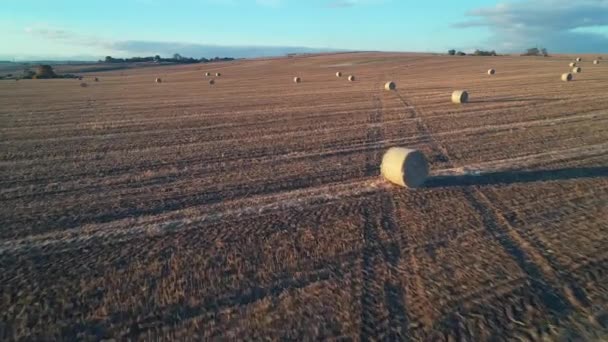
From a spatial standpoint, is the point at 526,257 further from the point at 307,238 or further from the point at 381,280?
the point at 307,238

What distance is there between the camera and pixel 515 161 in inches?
398

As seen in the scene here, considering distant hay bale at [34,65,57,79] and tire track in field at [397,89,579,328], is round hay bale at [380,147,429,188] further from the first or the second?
distant hay bale at [34,65,57,79]

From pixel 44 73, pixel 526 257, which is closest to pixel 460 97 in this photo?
pixel 526 257

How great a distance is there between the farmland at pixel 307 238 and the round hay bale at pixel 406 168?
26cm

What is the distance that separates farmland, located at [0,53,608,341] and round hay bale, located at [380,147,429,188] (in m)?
0.26

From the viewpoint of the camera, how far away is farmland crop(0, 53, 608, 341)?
15.1 feet

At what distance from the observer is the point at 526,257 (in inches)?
225

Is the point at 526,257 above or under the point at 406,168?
under

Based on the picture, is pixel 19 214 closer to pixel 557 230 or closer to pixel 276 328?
pixel 276 328

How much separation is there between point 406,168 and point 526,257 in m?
3.14

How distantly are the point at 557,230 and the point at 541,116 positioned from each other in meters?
11.0

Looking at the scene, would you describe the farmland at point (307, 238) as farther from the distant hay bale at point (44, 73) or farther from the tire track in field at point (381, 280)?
the distant hay bale at point (44, 73)

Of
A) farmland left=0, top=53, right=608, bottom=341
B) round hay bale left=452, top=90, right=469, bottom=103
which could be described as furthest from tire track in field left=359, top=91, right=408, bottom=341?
round hay bale left=452, top=90, right=469, bottom=103

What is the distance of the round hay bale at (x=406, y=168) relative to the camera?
8.42 metres
